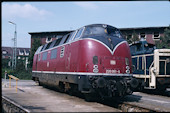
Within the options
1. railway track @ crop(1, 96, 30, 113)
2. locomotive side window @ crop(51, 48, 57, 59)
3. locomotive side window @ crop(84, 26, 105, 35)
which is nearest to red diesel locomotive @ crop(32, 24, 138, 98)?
locomotive side window @ crop(84, 26, 105, 35)

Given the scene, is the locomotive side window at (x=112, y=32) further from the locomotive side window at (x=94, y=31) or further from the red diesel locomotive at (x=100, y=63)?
the locomotive side window at (x=94, y=31)

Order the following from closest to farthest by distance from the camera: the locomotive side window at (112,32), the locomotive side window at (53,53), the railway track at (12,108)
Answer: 1. the railway track at (12,108)
2. the locomotive side window at (112,32)
3. the locomotive side window at (53,53)

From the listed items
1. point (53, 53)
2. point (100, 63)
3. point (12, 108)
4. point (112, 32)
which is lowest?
point (12, 108)

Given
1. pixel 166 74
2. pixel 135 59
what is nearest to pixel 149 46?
pixel 135 59

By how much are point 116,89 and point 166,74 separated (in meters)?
6.05

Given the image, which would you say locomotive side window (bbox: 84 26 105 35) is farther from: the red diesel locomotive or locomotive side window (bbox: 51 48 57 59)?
locomotive side window (bbox: 51 48 57 59)

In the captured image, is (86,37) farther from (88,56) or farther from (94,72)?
(94,72)

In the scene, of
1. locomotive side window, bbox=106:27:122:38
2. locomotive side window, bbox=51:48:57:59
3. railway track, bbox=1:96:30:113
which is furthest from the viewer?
locomotive side window, bbox=51:48:57:59

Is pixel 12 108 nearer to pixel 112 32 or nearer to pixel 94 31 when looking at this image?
pixel 94 31

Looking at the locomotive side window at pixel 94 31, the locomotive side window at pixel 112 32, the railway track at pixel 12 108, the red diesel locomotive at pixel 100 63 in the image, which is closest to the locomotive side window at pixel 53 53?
the red diesel locomotive at pixel 100 63

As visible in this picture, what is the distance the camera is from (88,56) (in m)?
10.8

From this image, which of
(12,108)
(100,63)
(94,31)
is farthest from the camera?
(94,31)

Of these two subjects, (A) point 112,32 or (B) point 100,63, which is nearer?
(B) point 100,63

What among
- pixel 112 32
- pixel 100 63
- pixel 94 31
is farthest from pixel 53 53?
pixel 100 63
